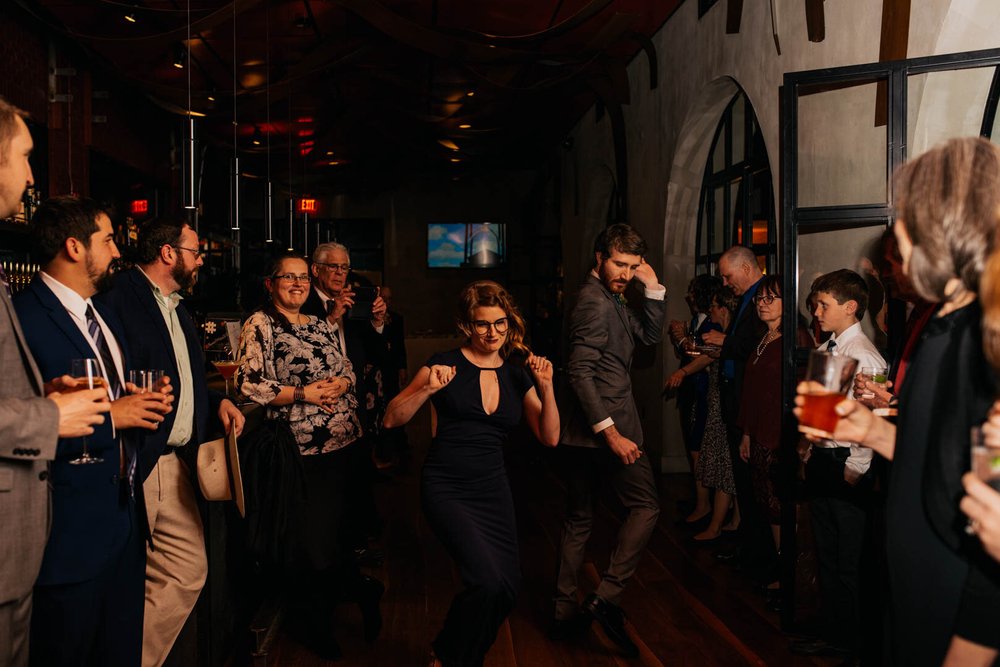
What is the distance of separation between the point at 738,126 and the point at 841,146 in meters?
2.40

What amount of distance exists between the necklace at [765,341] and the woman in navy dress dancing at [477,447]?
149 cm

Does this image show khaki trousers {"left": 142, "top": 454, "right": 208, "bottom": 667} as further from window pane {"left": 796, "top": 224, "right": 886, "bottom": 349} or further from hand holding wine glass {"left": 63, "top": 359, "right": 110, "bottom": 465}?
window pane {"left": 796, "top": 224, "right": 886, "bottom": 349}

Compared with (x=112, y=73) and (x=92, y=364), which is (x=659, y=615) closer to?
(x=92, y=364)

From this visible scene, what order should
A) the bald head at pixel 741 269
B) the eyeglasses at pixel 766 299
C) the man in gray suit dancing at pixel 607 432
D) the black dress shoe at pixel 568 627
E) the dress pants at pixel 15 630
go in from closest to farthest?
the dress pants at pixel 15 630 → the man in gray suit dancing at pixel 607 432 → the black dress shoe at pixel 568 627 → the eyeglasses at pixel 766 299 → the bald head at pixel 741 269

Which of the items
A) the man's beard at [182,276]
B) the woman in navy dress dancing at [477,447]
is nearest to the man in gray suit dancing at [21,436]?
the man's beard at [182,276]

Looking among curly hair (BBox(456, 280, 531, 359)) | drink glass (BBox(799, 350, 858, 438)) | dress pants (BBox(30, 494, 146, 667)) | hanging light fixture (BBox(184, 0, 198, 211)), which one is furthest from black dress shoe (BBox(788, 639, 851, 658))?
hanging light fixture (BBox(184, 0, 198, 211))

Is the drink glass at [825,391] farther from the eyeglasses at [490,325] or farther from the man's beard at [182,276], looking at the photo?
the man's beard at [182,276]

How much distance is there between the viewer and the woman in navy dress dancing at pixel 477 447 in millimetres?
2588

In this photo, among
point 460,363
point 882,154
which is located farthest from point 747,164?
point 460,363

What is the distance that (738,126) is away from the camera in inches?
242

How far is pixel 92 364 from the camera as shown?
5.91 feet

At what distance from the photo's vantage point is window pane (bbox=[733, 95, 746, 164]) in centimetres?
607

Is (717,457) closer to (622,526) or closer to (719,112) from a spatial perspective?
(622,526)

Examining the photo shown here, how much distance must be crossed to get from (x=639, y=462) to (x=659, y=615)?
0.84 meters
